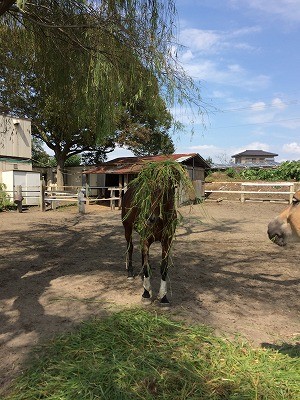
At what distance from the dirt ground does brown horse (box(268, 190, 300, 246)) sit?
3.43 feet

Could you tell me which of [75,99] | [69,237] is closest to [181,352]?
[75,99]

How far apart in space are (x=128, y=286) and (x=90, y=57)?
308 cm

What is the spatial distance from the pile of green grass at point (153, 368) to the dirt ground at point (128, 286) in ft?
0.92

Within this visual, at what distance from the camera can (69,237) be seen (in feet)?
30.3

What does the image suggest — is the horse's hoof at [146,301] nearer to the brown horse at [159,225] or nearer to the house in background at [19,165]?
the brown horse at [159,225]

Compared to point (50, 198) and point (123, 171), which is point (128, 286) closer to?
point (50, 198)

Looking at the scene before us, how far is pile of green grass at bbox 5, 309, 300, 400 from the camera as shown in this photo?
2.36 m

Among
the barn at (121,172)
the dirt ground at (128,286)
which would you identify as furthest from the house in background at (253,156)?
the dirt ground at (128,286)

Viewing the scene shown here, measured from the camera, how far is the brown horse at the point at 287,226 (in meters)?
2.84

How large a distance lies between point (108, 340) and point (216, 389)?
103 centimetres

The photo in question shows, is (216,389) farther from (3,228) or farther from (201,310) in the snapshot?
(3,228)

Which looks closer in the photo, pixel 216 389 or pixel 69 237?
pixel 216 389

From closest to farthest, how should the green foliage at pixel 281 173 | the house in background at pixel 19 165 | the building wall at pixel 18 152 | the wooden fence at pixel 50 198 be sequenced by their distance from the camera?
the wooden fence at pixel 50 198 → the house in background at pixel 19 165 → the building wall at pixel 18 152 → the green foliage at pixel 281 173

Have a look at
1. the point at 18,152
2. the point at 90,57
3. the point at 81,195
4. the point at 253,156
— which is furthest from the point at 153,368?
the point at 253,156
